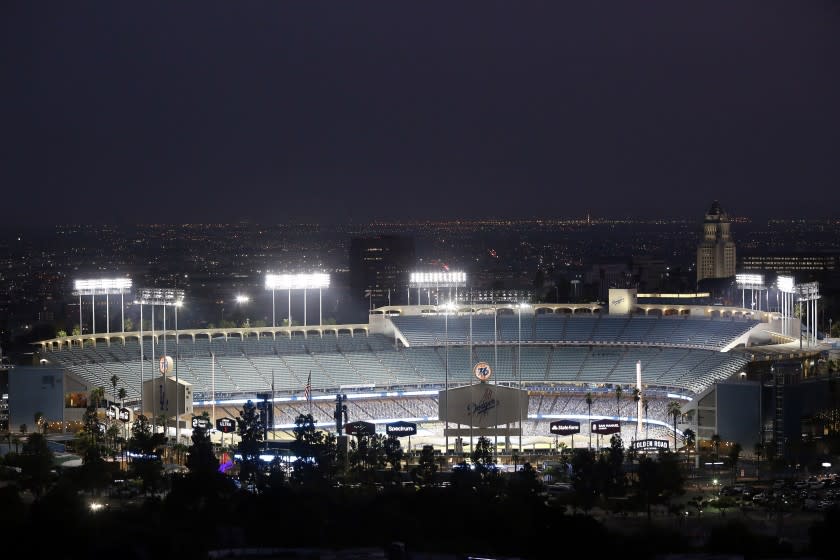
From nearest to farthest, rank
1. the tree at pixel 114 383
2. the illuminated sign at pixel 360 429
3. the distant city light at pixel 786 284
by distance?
the illuminated sign at pixel 360 429 < the tree at pixel 114 383 < the distant city light at pixel 786 284

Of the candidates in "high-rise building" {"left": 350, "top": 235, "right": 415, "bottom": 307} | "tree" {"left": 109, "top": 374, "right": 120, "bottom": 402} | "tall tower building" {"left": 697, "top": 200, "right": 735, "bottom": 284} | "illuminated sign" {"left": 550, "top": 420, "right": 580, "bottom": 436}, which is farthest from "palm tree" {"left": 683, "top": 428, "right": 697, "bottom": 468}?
"tall tower building" {"left": 697, "top": 200, "right": 735, "bottom": 284}

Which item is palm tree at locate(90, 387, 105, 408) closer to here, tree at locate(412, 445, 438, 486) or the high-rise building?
tree at locate(412, 445, 438, 486)

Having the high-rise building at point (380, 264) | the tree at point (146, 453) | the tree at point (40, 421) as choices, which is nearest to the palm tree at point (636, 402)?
the tree at point (146, 453)

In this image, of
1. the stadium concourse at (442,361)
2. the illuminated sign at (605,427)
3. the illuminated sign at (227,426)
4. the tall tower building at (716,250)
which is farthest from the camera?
the tall tower building at (716,250)

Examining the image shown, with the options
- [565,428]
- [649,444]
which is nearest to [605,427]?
[565,428]

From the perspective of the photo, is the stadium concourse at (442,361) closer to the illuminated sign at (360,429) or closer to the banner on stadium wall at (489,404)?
the banner on stadium wall at (489,404)

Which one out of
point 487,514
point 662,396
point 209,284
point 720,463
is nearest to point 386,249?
point 209,284

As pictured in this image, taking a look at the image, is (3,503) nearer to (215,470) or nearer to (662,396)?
(215,470)
